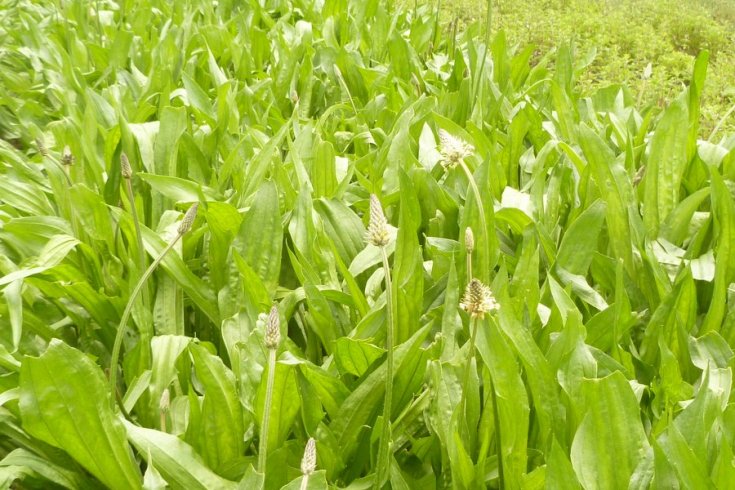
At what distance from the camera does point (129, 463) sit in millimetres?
1459

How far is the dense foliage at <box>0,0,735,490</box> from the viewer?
1.40 meters

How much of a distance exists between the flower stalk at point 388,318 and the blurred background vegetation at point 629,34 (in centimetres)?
526

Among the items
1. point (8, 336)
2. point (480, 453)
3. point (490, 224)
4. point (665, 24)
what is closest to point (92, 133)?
point (8, 336)

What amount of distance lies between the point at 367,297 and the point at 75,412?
2.61 feet

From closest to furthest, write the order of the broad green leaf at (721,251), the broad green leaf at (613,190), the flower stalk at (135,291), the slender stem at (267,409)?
the slender stem at (267,409) → the flower stalk at (135,291) → the broad green leaf at (721,251) → the broad green leaf at (613,190)

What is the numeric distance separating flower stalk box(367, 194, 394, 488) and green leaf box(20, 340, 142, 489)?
18.2 inches

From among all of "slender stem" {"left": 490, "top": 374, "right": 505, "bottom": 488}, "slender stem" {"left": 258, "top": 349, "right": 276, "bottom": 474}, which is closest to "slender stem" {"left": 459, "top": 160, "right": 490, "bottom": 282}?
"slender stem" {"left": 490, "top": 374, "right": 505, "bottom": 488}

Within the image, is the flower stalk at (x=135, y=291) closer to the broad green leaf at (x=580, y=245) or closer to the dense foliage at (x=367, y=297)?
the dense foliage at (x=367, y=297)

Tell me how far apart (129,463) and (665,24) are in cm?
857

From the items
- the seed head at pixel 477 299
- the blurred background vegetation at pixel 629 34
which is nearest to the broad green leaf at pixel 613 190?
the seed head at pixel 477 299

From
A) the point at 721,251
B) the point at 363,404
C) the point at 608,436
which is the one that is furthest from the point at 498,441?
the point at 721,251

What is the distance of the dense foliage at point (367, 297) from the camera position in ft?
4.61

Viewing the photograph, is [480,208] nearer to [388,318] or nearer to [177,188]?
[388,318]

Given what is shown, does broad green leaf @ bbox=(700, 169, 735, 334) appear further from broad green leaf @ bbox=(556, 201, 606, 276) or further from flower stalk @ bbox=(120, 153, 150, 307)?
flower stalk @ bbox=(120, 153, 150, 307)
